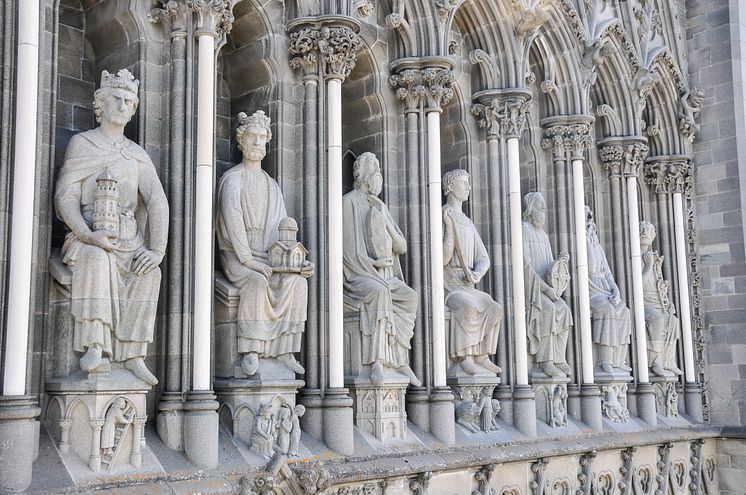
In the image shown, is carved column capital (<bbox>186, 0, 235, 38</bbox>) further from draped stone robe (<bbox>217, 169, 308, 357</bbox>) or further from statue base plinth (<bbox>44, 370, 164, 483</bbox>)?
statue base plinth (<bbox>44, 370, 164, 483</bbox>)

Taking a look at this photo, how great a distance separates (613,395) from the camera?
1460 centimetres

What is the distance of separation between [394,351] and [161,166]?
348 centimetres

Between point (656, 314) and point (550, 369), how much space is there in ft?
12.5

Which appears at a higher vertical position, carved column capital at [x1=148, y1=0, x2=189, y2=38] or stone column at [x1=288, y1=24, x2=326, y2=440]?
carved column capital at [x1=148, y1=0, x2=189, y2=38]

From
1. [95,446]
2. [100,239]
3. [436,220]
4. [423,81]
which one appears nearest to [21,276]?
[100,239]

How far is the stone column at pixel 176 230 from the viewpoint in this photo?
844 centimetres

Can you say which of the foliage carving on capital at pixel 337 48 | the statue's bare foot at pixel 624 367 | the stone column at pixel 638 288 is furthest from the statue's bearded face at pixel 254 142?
the stone column at pixel 638 288

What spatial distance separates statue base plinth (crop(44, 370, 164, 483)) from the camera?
24.6 feet

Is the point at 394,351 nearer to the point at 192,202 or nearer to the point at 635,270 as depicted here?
the point at 192,202

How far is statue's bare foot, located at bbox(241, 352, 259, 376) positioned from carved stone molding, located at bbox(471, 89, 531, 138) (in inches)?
225

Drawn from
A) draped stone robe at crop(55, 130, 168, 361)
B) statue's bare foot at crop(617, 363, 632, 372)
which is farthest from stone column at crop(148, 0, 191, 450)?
statue's bare foot at crop(617, 363, 632, 372)

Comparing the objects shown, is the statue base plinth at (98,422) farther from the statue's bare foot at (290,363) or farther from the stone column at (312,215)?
the stone column at (312,215)

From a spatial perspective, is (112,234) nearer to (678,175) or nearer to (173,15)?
(173,15)

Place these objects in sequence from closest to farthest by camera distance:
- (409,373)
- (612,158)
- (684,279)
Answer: (409,373) → (612,158) → (684,279)
